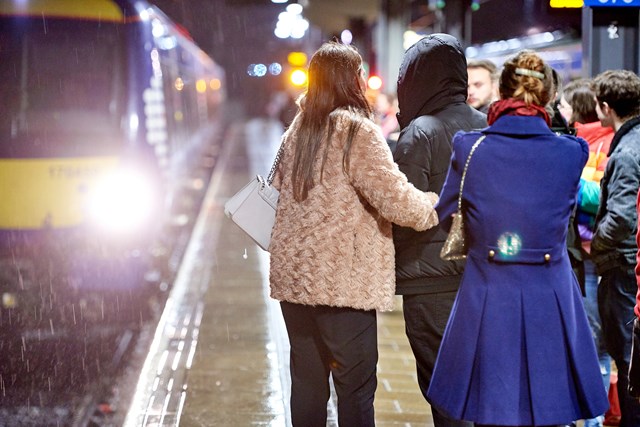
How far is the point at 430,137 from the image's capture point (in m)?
3.84

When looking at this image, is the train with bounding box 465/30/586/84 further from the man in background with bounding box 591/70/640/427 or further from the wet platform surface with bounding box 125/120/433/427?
the man in background with bounding box 591/70/640/427

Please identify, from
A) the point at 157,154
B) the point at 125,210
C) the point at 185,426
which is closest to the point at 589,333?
the point at 185,426

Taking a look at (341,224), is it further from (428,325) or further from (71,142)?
(71,142)

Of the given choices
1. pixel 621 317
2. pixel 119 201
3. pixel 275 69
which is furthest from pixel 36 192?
pixel 275 69

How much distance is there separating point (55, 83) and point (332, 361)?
7.24m

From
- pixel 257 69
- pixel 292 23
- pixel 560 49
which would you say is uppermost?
pixel 292 23

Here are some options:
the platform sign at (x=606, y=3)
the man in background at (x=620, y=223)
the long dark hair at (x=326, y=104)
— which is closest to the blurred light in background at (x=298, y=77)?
the platform sign at (x=606, y=3)

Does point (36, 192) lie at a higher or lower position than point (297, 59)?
lower

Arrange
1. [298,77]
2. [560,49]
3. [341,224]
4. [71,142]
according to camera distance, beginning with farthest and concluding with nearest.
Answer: [298,77] → [560,49] → [71,142] → [341,224]

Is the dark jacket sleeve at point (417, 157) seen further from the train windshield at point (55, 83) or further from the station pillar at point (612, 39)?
the train windshield at point (55, 83)

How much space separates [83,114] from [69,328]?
3.09 metres

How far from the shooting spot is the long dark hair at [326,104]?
376 cm

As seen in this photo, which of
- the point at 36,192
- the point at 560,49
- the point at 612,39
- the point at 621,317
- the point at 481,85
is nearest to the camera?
the point at 621,317

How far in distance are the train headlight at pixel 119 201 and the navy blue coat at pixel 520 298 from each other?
24.1 ft
